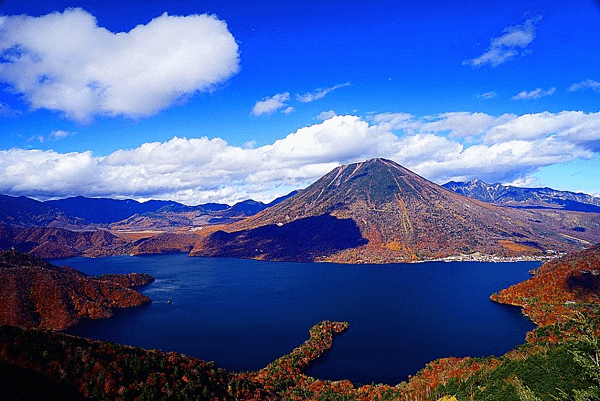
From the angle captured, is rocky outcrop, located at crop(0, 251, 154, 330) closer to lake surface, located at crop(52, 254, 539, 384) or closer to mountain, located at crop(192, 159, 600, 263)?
lake surface, located at crop(52, 254, 539, 384)

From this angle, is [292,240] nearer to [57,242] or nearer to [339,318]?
[339,318]

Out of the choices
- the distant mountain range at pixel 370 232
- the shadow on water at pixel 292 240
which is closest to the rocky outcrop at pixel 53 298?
the shadow on water at pixel 292 240

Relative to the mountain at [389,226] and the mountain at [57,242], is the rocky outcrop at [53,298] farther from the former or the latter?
A: the mountain at [57,242]

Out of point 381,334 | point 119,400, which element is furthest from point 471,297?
point 119,400

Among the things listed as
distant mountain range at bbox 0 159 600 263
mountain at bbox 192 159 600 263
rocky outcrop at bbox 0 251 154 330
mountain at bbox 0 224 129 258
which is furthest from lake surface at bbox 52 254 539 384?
mountain at bbox 0 224 129 258

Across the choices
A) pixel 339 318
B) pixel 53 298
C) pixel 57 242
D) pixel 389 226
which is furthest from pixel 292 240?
pixel 57 242

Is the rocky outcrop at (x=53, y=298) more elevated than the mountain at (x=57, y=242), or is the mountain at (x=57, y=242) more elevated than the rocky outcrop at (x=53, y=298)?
the mountain at (x=57, y=242)
